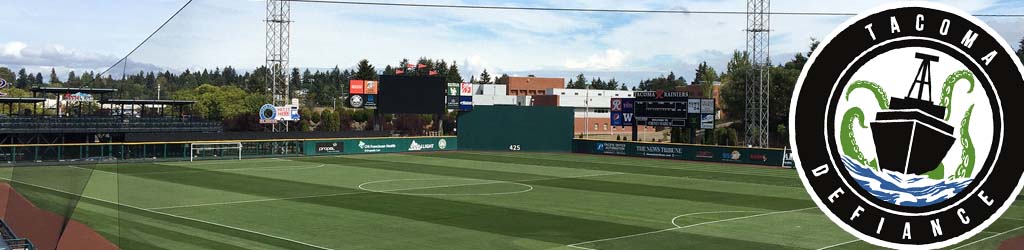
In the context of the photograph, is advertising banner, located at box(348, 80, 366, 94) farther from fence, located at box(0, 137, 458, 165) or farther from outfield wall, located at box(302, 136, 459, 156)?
fence, located at box(0, 137, 458, 165)

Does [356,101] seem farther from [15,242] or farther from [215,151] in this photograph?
[15,242]

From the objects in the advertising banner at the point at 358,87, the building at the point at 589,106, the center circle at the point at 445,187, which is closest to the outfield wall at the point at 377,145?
the advertising banner at the point at 358,87

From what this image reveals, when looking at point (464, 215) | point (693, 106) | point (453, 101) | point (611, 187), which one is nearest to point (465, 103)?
point (453, 101)

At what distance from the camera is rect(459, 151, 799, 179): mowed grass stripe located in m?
51.2

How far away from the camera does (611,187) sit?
40219 mm

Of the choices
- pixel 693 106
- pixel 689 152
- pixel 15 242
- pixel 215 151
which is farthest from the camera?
pixel 693 106

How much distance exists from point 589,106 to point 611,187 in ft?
263

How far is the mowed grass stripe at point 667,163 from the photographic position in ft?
168

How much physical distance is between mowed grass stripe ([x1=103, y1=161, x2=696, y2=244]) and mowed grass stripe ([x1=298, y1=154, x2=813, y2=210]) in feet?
28.1

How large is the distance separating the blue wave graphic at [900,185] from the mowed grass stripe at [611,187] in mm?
30418

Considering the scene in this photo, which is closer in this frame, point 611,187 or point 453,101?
point 611,187

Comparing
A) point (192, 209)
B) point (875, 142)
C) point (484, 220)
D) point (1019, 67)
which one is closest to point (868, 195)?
point (875, 142)

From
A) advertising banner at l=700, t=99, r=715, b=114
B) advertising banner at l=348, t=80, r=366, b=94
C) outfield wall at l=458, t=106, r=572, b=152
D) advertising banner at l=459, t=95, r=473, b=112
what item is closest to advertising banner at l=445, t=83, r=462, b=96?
advertising banner at l=459, t=95, r=473, b=112

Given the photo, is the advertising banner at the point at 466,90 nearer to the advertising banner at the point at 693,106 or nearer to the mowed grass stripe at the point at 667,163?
the mowed grass stripe at the point at 667,163
